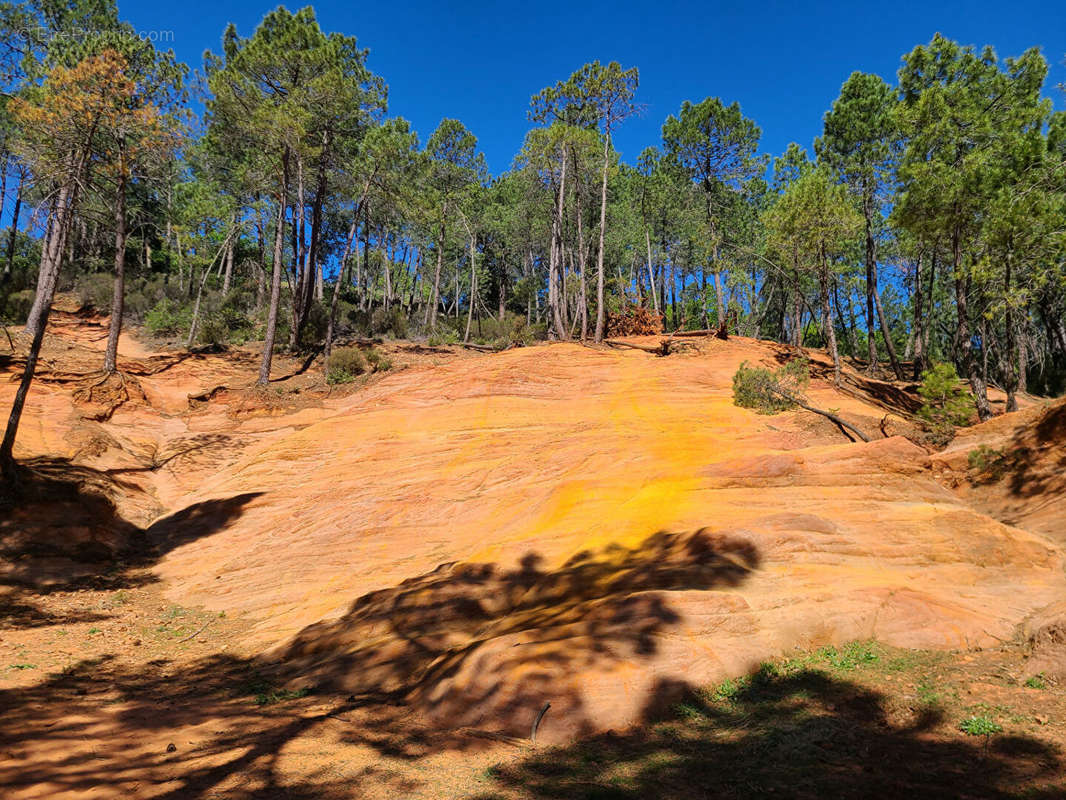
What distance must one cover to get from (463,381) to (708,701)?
16.5 metres

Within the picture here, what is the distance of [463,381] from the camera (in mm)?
20453

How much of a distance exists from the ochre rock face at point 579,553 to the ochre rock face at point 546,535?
0.04 m

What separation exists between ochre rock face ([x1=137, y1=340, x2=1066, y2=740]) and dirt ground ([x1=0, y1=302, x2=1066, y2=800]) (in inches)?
1.9

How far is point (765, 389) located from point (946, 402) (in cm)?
454

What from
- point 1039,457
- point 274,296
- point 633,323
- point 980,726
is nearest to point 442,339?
point 274,296

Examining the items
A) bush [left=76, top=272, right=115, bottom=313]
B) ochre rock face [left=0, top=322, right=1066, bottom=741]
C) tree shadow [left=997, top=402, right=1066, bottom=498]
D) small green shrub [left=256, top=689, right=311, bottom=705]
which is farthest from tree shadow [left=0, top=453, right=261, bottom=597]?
bush [left=76, top=272, right=115, bottom=313]

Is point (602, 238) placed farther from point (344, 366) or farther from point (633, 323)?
point (344, 366)

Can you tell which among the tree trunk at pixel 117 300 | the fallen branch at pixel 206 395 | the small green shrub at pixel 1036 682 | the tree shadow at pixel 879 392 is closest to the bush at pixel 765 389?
the tree shadow at pixel 879 392

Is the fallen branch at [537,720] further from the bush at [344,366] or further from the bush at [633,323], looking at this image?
the bush at [633,323]

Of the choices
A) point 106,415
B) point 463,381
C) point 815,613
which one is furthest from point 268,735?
point 106,415

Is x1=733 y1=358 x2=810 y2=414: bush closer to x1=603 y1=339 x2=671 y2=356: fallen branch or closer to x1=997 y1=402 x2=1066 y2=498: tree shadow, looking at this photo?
x1=997 y1=402 x2=1066 y2=498: tree shadow

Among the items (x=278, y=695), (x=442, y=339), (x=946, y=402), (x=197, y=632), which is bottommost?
(x=197, y=632)

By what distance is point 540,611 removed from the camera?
705 centimetres

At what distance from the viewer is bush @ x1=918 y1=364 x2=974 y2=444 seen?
1376 cm
